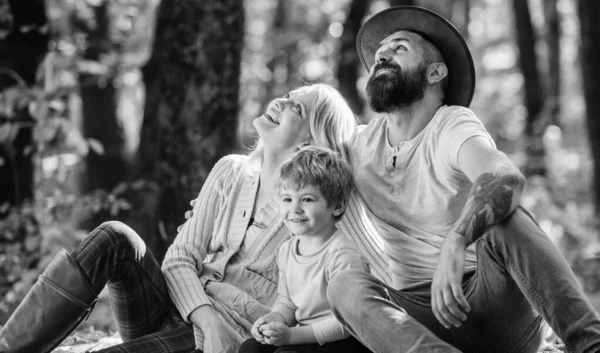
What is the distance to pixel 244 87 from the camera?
10234mm

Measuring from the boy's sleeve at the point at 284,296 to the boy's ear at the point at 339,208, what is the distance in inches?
10.1

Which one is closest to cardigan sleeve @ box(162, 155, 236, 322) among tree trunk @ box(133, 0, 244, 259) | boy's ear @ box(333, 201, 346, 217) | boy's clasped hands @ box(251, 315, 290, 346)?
boy's clasped hands @ box(251, 315, 290, 346)

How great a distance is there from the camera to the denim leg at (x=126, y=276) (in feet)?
11.8

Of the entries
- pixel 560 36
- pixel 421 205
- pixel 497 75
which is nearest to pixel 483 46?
pixel 497 75

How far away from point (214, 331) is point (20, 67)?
4107 mm

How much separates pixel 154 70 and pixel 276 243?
2783 millimetres

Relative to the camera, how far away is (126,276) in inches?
146

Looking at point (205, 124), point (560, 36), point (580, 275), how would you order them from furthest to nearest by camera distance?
point (560, 36) → point (580, 275) → point (205, 124)

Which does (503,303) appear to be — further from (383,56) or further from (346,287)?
(383,56)

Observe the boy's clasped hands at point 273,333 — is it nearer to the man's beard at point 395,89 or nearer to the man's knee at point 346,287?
the man's knee at point 346,287

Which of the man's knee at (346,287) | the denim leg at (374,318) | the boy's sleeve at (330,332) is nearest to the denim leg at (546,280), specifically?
the denim leg at (374,318)

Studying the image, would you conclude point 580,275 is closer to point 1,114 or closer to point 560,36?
point 1,114

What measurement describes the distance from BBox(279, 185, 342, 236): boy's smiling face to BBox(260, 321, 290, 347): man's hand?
0.41 metres

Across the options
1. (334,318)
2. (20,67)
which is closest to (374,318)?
(334,318)
